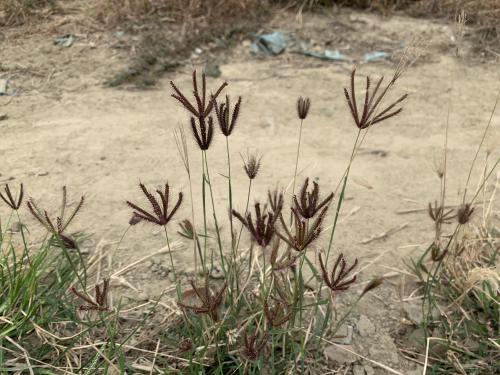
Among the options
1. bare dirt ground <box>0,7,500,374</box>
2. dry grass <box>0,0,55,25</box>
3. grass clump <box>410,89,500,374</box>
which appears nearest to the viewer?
grass clump <box>410,89,500,374</box>

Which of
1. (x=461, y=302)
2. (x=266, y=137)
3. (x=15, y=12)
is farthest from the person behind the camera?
(x=15, y=12)

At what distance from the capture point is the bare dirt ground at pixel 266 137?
2.45 metres

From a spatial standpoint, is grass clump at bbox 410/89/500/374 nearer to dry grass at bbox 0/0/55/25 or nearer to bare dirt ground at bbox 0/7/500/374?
bare dirt ground at bbox 0/7/500/374

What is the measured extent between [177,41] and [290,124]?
131cm

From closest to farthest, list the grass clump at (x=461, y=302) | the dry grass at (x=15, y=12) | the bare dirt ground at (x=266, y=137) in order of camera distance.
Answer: the grass clump at (x=461, y=302)
the bare dirt ground at (x=266, y=137)
the dry grass at (x=15, y=12)

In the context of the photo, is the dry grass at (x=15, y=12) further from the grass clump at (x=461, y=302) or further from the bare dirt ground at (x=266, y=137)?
the grass clump at (x=461, y=302)

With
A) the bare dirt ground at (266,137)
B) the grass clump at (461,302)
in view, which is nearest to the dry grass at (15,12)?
the bare dirt ground at (266,137)

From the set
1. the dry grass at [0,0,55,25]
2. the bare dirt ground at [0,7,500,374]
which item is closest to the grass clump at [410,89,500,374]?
the bare dirt ground at [0,7,500,374]

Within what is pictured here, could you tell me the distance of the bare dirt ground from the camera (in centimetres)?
245

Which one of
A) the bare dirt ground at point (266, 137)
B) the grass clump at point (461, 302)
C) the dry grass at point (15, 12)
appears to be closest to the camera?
the grass clump at point (461, 302)

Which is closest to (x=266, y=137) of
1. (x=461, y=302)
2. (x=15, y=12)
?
(x=461, y=302)

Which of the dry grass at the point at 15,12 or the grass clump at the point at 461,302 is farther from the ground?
the dry grass at the point at 15,12

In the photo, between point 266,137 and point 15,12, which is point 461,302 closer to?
point 266,137

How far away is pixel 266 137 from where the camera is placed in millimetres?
3400
